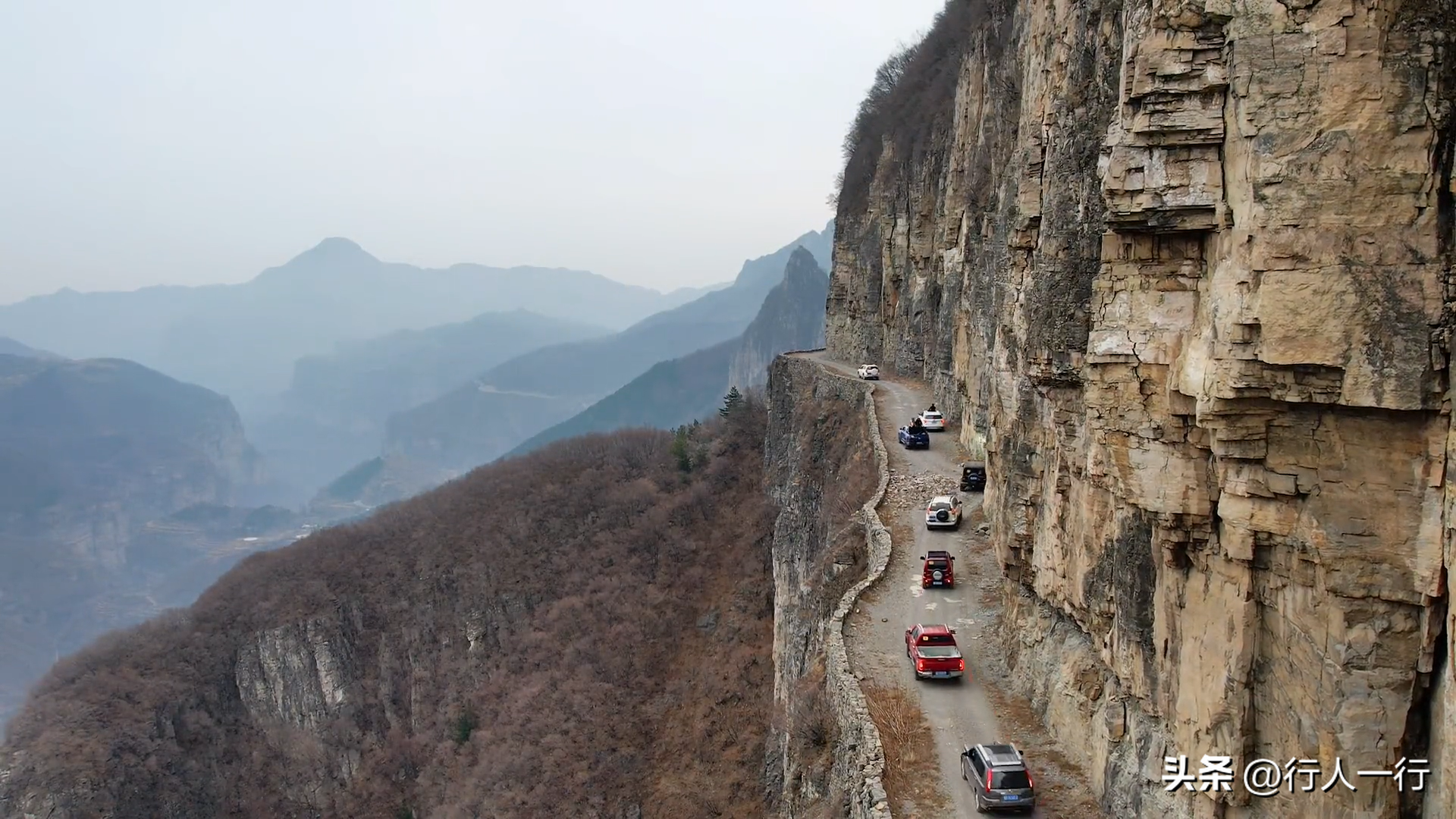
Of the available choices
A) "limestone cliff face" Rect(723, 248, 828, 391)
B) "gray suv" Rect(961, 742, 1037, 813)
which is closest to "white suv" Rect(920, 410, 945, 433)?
"gray suv" Rect(961, 742, 1037, 813)

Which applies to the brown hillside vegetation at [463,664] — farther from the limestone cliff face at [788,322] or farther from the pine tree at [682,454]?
the limestone cliff face at [788,322]

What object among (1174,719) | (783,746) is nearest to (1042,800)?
(1174,719)

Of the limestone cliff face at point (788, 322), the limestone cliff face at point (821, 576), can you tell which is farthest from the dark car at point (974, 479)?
the limestone cliff face at point (788, 322)

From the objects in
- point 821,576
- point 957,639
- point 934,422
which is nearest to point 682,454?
point 934,422

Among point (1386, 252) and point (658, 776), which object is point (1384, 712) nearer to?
point (1386, 252)

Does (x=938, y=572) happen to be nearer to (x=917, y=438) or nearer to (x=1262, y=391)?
(x=917, y=438)

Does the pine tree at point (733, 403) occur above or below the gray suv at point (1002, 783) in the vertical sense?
below
